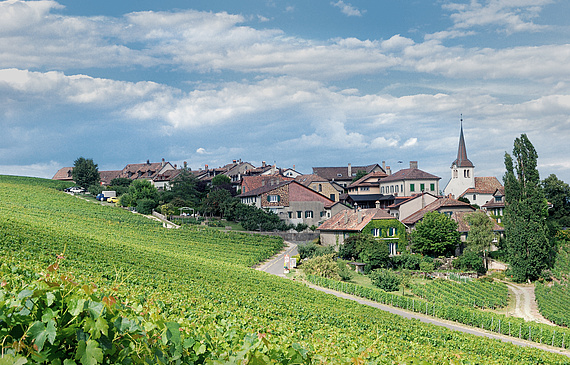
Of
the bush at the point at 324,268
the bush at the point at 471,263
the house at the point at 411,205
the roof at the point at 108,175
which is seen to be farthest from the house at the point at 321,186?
the roof at the point at 108,175

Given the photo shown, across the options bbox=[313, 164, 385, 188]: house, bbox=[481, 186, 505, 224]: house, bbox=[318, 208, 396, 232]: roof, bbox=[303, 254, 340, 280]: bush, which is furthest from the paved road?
bbox=[313, 164, 385, 188]: house

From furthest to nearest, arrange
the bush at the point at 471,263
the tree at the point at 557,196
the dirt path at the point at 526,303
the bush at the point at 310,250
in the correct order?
1. the tree at the point at 557,196
2. the bush at the point at 310,250
3. the bush at the point at 471,263
4. the dirt path at the point at 526,303

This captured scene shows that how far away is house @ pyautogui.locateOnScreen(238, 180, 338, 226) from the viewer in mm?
80125

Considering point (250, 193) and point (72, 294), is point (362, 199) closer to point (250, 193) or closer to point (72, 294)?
point (250, 193)

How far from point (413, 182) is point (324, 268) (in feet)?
152

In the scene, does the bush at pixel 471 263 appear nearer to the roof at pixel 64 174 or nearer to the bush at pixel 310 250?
the bush at pixel 310 250

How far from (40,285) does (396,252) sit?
63.3m

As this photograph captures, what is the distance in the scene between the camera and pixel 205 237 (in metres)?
67.4

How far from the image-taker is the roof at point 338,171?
415ft

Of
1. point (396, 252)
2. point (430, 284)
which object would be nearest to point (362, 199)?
point (396, 252)

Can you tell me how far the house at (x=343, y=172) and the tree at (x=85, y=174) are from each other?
5452 cm

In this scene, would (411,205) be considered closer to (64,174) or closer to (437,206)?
(437,206)

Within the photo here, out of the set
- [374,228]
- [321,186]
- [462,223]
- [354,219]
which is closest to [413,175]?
[321,186]

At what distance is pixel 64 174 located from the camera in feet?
446
